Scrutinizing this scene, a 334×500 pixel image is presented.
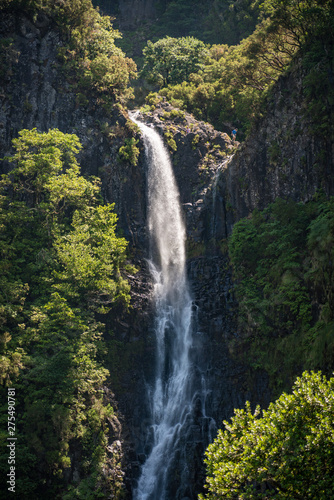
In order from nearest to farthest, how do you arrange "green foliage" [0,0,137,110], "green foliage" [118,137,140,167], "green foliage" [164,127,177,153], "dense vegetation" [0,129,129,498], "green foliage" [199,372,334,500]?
1. "green foliage" [199,372,334,500]
2. "dense vegetation" [0,129,129,498]
3. "green foliage" [118,137,140,167]
4. "green foliage" [0,0,137,110]
5. "green foliage" [164,127,177,153]

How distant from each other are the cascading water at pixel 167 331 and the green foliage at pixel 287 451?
1053 centimetres

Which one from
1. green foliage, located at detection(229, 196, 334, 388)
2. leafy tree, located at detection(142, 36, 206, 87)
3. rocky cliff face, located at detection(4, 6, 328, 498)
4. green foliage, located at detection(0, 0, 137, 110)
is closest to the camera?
green foliage, located at detection(229, 196, 334, 388)

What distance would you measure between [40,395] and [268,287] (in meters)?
13.3

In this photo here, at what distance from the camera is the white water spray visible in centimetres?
2306

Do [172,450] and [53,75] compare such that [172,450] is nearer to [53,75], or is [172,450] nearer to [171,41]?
[53,75]

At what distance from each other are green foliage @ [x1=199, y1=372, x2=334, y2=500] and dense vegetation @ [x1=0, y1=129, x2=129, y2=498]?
34.4 ft

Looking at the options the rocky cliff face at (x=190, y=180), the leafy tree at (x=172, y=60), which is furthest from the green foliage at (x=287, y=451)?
the leafy tree at (x=172, y=60)

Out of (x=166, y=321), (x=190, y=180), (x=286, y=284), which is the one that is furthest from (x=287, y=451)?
(x=190, y=180)

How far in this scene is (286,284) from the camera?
72.3ft

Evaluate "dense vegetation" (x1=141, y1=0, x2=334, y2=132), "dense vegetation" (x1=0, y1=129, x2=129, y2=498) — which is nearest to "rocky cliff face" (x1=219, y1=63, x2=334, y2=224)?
"dense vegetation" (x1=141, y1=0, x2=334, y2=132)

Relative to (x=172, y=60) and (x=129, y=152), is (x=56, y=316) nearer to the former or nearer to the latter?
(x=129, y=152)

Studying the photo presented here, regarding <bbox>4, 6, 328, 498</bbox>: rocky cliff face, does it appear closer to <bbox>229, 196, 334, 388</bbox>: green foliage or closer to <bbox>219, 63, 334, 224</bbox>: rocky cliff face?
<bbox>219, 63, 334, 224</bbox>: rocky cliff face

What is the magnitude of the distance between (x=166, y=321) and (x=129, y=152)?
521 inches

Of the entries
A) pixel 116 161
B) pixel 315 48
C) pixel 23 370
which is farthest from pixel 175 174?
pixel 23 370
